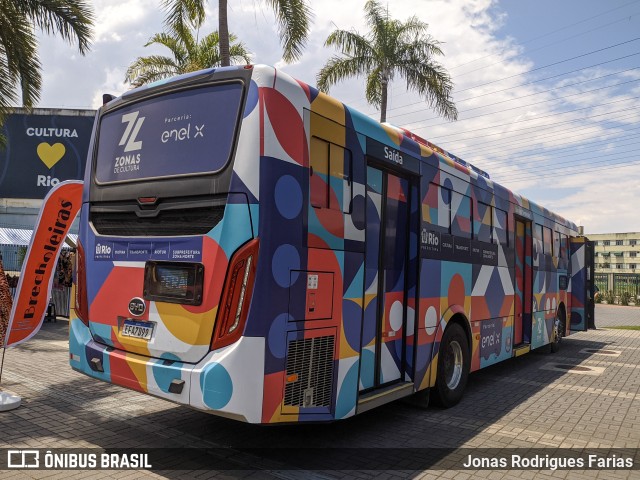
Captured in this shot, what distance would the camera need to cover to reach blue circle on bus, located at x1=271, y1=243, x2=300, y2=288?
3.93 m

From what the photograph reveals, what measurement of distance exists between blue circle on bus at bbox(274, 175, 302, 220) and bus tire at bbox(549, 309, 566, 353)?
9.66 m

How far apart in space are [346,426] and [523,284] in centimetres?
535

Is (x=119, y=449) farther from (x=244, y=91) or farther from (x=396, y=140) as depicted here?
(x=396, y=140)

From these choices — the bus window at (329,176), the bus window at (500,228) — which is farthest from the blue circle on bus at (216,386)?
the bus window at (500,228)

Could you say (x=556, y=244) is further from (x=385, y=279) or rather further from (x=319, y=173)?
(x=319, y=173)

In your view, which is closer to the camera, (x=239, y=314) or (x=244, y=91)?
(x=239, y=314)

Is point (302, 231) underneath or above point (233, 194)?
underneath

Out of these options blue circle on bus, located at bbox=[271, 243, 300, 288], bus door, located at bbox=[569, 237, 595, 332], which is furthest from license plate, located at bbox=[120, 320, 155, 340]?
bus door, located at bbox=[569, 237, 595, 332]

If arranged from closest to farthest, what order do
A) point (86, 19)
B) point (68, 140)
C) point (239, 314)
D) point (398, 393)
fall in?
point (239, 314)
point (398, 393)
point (86, 19)
point (68, 140)

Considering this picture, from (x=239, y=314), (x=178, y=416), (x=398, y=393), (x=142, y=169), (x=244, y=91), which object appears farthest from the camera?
(x=178, y=416)

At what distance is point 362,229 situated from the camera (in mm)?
4918

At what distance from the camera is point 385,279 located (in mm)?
5547

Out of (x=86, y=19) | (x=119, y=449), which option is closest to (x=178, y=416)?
(x=119, y=449)

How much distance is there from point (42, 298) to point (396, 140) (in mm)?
4583
